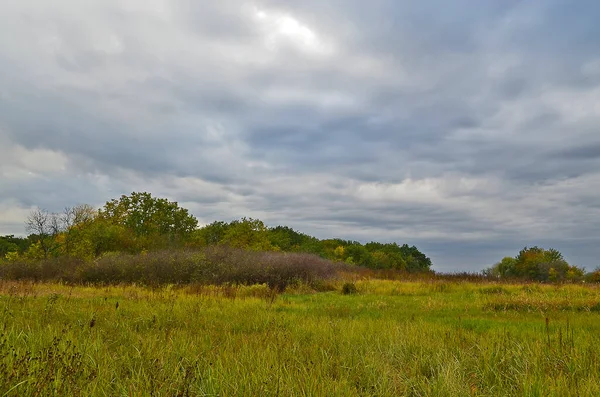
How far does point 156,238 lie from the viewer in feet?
150

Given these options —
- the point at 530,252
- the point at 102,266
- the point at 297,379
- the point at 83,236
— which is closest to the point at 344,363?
the point at 297,379

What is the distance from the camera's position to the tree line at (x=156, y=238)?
40.3m

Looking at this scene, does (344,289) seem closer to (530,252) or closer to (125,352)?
(125,352)

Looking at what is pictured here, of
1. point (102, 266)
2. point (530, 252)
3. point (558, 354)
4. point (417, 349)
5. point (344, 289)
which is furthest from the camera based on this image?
point (530, 252)

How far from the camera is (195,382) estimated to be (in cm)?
455

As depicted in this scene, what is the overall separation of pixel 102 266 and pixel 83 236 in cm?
1471

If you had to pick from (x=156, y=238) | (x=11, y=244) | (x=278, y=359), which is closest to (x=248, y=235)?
(x=156, y=238)

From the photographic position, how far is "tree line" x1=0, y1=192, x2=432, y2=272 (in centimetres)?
4028

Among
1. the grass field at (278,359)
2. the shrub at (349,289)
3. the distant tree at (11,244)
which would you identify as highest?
the distant tree at (11,244)

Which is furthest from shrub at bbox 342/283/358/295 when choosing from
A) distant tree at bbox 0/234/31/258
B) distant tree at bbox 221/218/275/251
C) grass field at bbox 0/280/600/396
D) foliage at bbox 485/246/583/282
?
distant tree at bbox 0/234/31/258

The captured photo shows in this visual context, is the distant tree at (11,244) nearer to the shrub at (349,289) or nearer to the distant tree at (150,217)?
the distant tree at (150,217)

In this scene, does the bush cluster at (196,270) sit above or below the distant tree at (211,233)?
below

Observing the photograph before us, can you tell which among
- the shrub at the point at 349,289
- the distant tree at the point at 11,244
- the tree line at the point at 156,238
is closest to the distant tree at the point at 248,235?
the tree line at the point at 156,238

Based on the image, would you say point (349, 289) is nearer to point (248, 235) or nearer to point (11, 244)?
point (248, 235)
